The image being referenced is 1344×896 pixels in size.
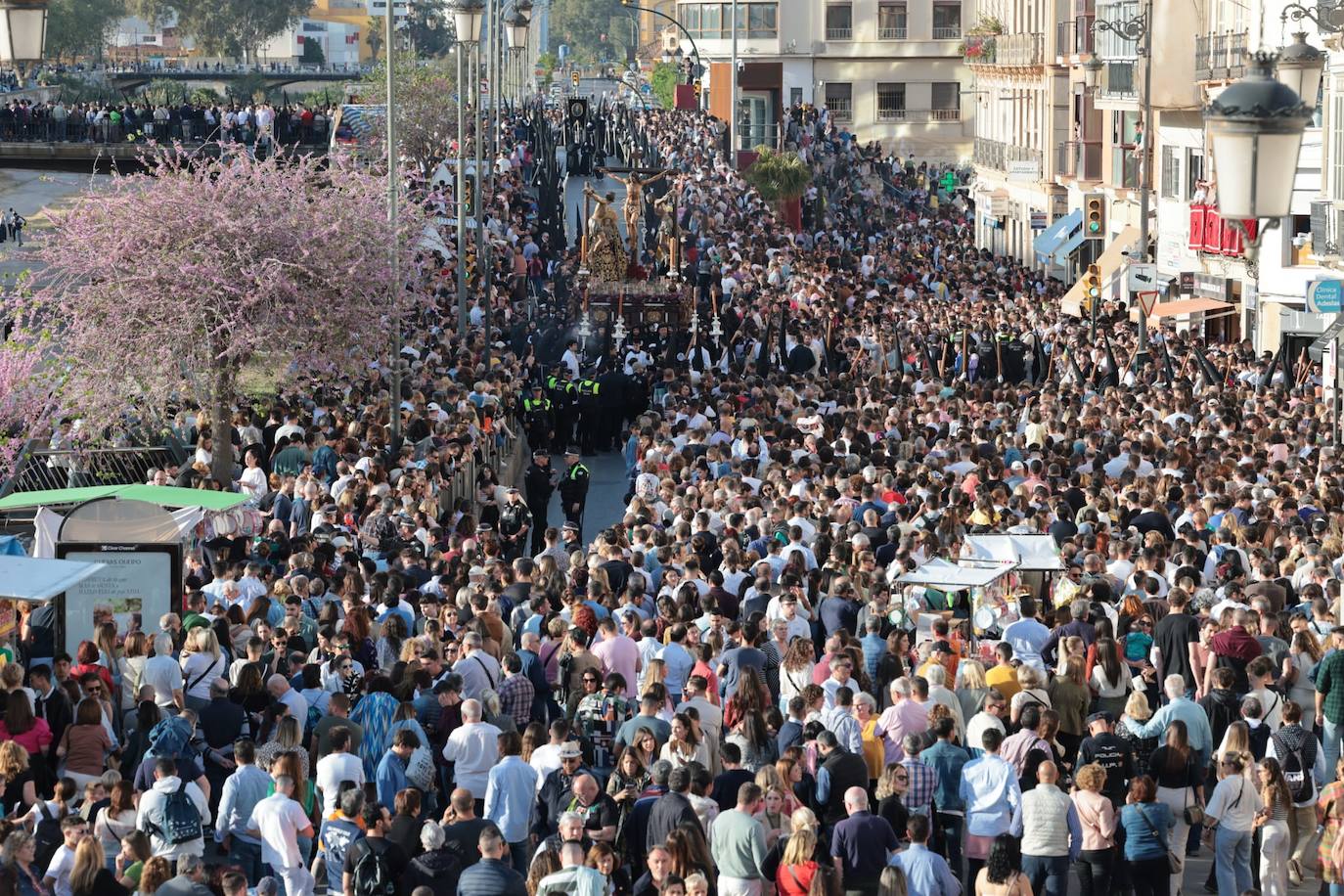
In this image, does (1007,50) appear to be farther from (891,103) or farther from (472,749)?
(472,749)

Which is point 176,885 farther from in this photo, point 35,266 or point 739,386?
point 35,266

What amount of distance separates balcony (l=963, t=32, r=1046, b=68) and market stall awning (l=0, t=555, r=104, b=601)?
45047mm

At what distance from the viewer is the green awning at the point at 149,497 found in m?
18.0

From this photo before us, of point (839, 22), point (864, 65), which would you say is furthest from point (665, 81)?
point (864, 65)

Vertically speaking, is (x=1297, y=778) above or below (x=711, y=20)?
below

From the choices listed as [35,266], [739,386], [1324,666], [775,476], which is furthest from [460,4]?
[35,266]

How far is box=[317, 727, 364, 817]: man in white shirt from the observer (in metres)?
11.9

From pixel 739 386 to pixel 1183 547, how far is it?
1089 centimetres

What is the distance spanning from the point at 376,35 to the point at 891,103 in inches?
3650

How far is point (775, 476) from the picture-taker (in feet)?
65.5

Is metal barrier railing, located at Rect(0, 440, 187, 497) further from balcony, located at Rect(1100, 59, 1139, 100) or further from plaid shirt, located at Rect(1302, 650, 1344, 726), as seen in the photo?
balcony, located at Rect(1100, 59, 1139, 100)

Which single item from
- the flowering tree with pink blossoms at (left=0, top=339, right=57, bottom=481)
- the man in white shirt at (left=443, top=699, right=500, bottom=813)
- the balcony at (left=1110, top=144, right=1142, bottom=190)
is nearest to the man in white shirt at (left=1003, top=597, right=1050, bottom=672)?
the man in white shirt at (left=443, top=699, right=500, bottom=813)

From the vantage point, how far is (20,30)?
588 inches

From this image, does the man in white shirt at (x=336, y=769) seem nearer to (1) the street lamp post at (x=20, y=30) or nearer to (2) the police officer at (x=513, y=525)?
(1) the street lamp post at (x=20, y=30)
